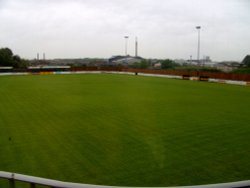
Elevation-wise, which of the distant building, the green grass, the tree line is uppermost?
the tree line

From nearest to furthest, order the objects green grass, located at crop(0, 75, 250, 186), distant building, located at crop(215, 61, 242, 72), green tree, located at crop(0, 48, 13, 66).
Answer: green grass, located at crop(0, 75, 250, 186), distant building, located at crop(215, 61, 242, 72), green tree, located at crop(0, 48, 13, 66)

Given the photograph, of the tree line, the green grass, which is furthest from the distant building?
the green grass

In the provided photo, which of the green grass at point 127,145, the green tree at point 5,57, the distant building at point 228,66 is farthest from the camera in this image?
the green tree at point 5,57

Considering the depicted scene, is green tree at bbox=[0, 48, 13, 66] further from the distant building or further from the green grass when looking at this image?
the green grass

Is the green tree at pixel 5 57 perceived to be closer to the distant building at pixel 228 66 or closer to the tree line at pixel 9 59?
the tree line at pixel 9 59

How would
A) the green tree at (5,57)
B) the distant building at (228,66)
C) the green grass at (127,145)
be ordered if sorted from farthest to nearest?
the green tree at (5,57)
the distant building at (228,66)
the green grass at (127,145)

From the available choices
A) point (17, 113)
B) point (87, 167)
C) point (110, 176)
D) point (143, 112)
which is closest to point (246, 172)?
point (110, 176)

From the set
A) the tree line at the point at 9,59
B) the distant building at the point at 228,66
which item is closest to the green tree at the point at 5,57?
the tree line at the point at 9,59

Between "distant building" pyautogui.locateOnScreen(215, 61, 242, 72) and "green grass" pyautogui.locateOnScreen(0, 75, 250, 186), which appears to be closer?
"green grass" pyautogui.locateOnScreen(0, 75, 250, 186)

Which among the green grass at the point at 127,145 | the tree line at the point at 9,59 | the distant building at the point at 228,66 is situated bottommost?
the green grass at the point at 127,145

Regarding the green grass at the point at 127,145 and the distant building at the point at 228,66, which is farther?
the distant building at the point at 228,66

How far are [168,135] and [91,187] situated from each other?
286 inches

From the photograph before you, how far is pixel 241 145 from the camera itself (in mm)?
8453

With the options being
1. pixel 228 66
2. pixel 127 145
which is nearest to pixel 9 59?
pixel 228 66
